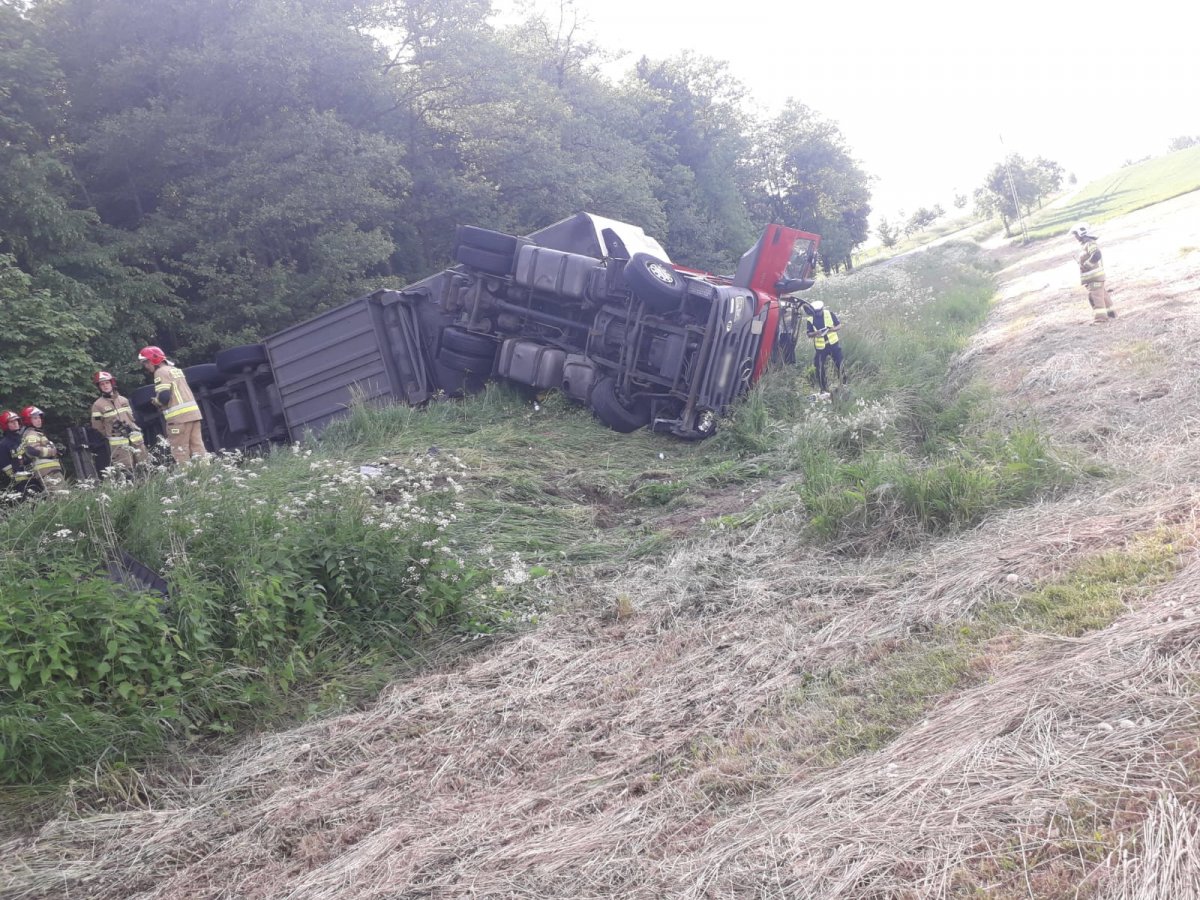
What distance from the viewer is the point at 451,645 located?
15.6 ft

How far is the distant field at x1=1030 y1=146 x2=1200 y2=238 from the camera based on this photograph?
42.8 metres

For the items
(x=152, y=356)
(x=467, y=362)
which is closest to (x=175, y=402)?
(x=152, y=356)

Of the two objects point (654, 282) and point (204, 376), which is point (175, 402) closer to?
point (204, 376)

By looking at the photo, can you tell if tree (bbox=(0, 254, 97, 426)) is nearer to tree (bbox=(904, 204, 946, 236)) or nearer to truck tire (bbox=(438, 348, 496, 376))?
truck tire (bbox=(438, 348, 496, 376))

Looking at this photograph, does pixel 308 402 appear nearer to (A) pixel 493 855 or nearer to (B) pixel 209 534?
(B) pixel 209 534

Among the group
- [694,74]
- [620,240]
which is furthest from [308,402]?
[694,74]

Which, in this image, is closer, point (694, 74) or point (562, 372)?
point (562, 372)

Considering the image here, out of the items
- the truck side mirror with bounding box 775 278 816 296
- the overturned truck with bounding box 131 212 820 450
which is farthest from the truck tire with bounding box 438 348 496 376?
the truck side mirror with bounding box 775 278 816 296

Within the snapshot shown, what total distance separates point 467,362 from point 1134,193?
51.9 meters

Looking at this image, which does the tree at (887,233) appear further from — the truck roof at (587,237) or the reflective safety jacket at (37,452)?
the reflective safety jacket at (37,452)

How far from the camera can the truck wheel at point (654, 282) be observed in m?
9.84

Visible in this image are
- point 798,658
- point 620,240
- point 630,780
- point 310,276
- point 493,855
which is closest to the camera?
point 493,855

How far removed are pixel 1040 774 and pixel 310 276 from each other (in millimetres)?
19401

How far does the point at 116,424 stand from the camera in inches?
379
